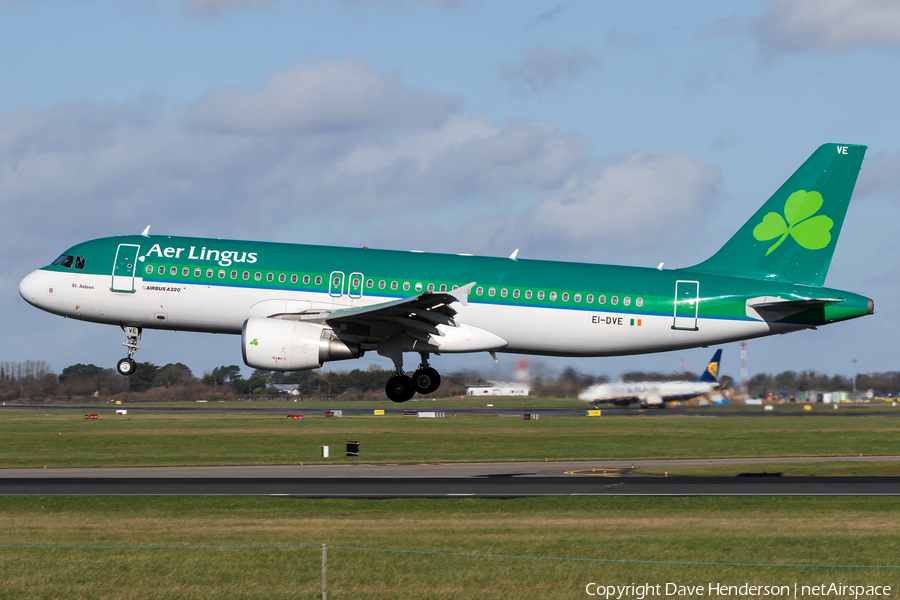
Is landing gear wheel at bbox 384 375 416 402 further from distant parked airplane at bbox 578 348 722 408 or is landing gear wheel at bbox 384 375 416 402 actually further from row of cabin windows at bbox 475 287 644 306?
distant parked airplane at bbox 578 348 722 408

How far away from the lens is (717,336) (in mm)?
36281

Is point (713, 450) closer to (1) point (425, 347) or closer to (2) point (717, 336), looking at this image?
(2) point (717, 336)

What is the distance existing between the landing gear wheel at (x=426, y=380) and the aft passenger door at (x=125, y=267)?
1069 cm

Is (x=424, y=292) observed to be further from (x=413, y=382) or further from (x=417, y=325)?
(x=413, y=382)

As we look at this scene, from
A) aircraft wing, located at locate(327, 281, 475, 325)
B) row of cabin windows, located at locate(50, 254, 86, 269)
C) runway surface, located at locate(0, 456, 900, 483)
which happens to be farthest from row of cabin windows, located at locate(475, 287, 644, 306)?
row of cabin windows, located at locate(50, 254, 86, 269)

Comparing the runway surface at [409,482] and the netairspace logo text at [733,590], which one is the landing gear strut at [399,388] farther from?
the netairspace logo text at [733,590]

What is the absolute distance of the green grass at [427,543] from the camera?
1978 cm

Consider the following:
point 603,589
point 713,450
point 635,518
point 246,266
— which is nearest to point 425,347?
point 246,266

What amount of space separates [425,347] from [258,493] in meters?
7.66

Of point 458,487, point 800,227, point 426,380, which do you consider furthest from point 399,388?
point 800,227

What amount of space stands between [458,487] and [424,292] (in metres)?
7.47

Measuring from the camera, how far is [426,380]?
35625mm

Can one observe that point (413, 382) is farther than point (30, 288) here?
No

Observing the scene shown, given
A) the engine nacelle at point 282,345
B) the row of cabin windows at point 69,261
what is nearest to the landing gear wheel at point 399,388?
the engine nacelle at point 282,345
